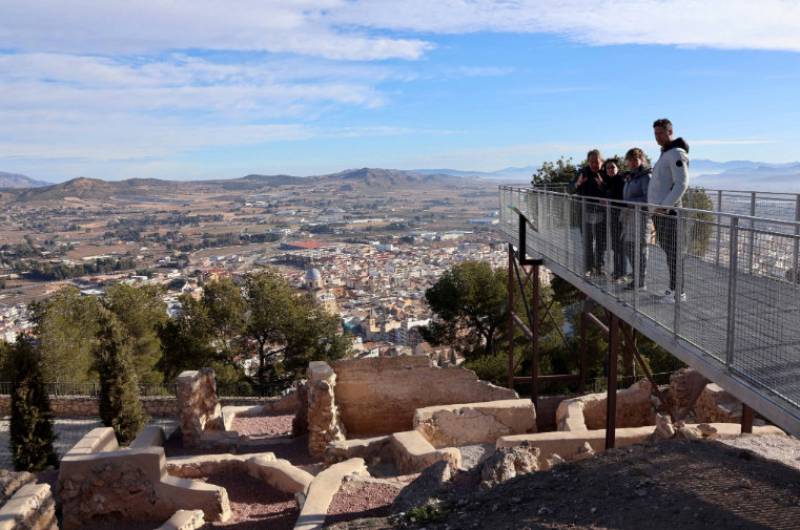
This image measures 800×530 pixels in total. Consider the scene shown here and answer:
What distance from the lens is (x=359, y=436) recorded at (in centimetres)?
1441

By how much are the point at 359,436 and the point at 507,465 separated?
705 cm

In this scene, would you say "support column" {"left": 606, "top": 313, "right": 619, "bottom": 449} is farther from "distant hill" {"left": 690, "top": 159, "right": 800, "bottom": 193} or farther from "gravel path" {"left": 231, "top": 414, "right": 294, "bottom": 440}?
"gravel path" {"left": 231, "top": 414, "right": 294, "bottom": 440}

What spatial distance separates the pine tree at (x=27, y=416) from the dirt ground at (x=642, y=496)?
35.8 feet

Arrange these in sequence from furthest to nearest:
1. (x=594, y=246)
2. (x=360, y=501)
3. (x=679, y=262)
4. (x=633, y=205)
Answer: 1. (x=594, y=246)
2. (x=360, y=501)
3. (x=633, y=205)
4. (x=679, y=262)

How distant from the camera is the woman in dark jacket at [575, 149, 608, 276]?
8.81 meters

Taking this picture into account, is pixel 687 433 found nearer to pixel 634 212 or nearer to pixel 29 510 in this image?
pixel 634 212

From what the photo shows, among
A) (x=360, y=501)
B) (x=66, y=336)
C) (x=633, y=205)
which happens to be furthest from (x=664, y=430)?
(x=66, y=336)

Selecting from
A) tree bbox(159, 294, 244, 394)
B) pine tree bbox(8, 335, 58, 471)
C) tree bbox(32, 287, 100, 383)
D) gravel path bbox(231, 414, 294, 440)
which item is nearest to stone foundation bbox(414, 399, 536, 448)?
gravel path bbox(231, 414, 294, 440)

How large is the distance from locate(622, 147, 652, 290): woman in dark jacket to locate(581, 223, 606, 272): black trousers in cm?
68

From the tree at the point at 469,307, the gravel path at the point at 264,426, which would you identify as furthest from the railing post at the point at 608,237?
the tree at the point at 469,307

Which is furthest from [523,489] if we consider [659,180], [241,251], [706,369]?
[241,251]

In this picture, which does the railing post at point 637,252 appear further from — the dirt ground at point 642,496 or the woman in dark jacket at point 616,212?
the dirt ground at point 642,496

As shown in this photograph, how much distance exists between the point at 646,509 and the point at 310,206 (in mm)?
168828

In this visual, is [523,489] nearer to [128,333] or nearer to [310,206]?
[128,333]
